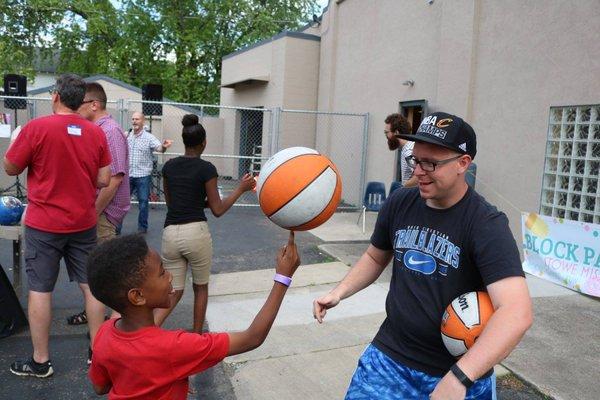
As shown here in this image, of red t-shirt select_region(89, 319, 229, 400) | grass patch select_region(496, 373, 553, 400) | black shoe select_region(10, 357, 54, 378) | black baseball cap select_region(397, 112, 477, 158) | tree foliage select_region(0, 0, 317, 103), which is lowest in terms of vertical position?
black shoe select_region(10, 357, 54, 378)

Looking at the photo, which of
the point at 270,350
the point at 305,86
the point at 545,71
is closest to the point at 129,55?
the point at 305,86

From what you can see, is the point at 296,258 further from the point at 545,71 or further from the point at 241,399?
the point at 545,71

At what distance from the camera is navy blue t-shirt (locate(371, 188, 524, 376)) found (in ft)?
6.74

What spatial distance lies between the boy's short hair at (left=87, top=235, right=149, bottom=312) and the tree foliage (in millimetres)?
27169

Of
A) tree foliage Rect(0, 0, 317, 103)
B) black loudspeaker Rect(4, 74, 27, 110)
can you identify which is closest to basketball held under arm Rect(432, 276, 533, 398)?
black loudspeaker Rect(4, 74, 27, 110)

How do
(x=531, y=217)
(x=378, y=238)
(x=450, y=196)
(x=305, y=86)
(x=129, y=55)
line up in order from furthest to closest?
(x=129, y=55) < (x=305, y=86) < (x=531, y=217) < (x=378, y=238) < (x=450, y=196)

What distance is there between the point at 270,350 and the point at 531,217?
4137 millimetres

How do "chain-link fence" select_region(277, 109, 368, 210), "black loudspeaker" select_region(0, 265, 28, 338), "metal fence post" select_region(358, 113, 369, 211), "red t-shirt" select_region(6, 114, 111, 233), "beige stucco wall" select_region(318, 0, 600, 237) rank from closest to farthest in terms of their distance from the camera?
"red t-shirt" select_region(6, 114, 111, 233), "black loudspeaker" select_region(0, 265, 28, 338), "beige stucco wall" select_region(318, 0, 600, 237), "metal fence post" select_region(358, 113, 369, 211), "chain-link fence" select_region(277, 109, 368, 210)

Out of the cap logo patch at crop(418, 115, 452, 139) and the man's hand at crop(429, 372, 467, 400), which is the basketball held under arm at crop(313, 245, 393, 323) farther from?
the man's hand at crop(429, 372, 467, 400)

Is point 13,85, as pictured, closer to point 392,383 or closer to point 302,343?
point 302,343

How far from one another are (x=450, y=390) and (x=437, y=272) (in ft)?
1.77

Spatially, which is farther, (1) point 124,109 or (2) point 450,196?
(1) point 124,109

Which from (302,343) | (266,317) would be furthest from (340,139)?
(266,317)

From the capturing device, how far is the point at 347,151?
13672 millimetres
